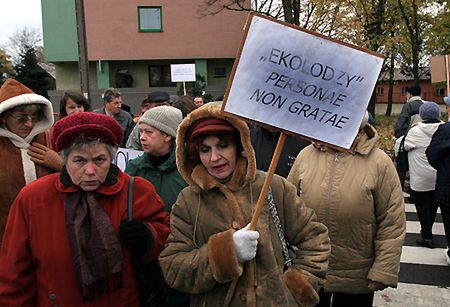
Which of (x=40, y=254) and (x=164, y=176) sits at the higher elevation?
(x=164, y=176)

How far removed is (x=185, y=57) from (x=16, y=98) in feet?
81.5

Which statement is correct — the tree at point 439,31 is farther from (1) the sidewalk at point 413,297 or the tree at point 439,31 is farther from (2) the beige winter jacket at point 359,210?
(2) the beige winter jacket at point 359,210

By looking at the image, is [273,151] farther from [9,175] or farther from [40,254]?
[40,254]

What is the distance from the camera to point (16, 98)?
9.07 feet

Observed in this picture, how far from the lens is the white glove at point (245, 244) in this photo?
1.99 meters

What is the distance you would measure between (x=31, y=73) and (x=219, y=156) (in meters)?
41.4

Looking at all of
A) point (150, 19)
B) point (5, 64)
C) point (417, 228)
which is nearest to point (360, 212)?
point (417, 228)

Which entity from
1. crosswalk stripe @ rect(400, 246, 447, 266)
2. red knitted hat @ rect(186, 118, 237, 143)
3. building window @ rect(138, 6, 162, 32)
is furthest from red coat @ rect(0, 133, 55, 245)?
building window @ rect(138, 6, 162, 32)

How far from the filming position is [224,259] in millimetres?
2004

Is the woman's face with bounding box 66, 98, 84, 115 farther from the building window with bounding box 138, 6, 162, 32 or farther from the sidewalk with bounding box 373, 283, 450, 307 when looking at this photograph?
the building window with bounding box 138, 6, 162, 32

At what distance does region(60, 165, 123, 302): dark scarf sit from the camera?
6.64 ft

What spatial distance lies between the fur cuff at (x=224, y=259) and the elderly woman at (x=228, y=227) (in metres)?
0.02

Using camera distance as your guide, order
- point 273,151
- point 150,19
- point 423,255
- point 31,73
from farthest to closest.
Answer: point 31,73 → point 150,19 → point 423,255 → point 273,151

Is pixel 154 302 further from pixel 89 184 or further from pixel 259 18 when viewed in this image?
pixel 259 18
